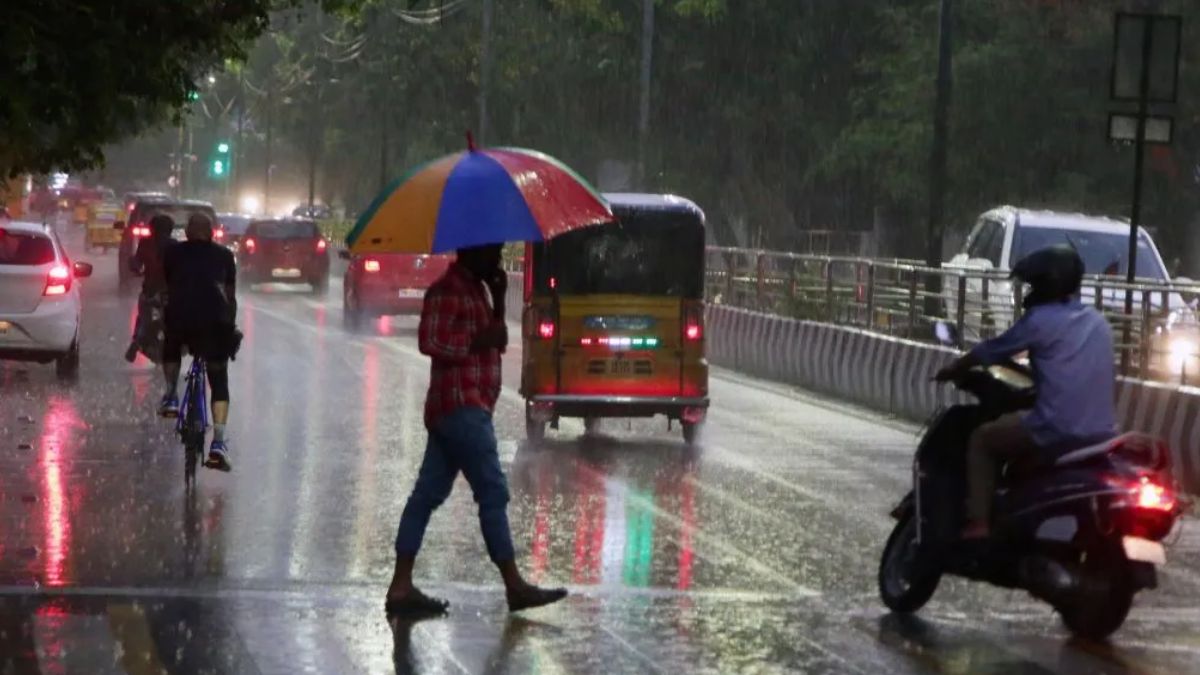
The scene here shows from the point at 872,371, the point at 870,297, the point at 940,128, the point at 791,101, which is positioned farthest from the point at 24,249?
the point at 791,101

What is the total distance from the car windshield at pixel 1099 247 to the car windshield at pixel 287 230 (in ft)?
77.3

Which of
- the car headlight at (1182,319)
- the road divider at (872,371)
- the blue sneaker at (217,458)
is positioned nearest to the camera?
the blue sneaker at (217,458)

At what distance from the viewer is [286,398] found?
74.0 ft

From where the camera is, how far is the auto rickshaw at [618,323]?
63.2 feet

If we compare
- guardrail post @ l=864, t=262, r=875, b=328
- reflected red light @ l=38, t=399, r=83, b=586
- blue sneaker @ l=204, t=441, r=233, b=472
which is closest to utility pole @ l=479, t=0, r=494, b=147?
guardrail post @ l=864, t=262, r=875, b=328

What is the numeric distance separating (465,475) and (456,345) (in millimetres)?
608

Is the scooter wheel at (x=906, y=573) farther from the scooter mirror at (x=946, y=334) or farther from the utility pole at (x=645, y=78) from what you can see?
the utility pole at (x=645, y=78)

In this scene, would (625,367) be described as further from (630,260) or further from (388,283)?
(388,283)

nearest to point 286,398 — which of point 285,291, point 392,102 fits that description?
point 285,291

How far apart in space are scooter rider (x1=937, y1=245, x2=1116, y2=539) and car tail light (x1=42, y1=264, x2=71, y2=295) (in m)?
15.9

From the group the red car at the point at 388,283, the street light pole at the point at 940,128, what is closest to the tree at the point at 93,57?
the street light pole at the point at 940,128

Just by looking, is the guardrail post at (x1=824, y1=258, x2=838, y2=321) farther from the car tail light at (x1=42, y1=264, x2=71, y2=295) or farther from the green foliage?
the green foliage

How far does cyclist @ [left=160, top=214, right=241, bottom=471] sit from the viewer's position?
15289 millimetres

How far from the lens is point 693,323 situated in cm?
1959
